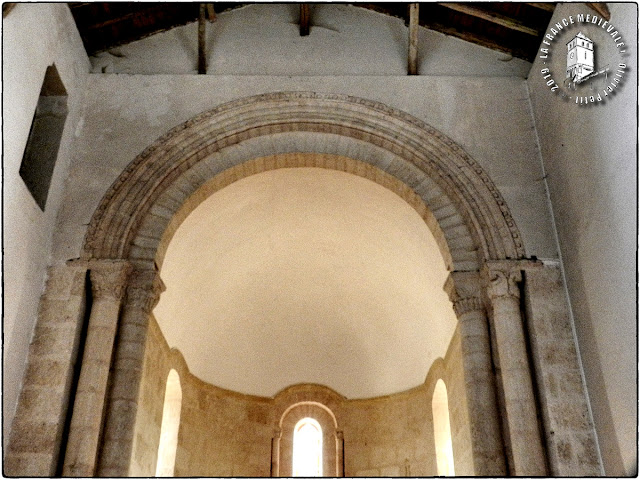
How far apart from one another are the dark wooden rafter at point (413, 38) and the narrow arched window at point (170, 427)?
5692mm

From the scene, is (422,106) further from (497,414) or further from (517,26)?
(497,414)

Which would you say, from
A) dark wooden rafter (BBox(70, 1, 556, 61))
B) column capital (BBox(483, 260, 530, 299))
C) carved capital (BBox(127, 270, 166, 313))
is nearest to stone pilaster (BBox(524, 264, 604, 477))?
column capital (BBox(483, 260, 530, 299))

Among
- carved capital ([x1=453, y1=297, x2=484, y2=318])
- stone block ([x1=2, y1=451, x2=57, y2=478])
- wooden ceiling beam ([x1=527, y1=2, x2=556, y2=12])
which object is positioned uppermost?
wooden ceiling beam ([x1=527, y1=2, x2=556, y2=12])

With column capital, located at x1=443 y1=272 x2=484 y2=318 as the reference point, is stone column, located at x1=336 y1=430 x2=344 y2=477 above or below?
below

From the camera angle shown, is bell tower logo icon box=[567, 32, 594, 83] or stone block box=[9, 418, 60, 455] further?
bell tower logo icon box=[567, 32, 594, 83]

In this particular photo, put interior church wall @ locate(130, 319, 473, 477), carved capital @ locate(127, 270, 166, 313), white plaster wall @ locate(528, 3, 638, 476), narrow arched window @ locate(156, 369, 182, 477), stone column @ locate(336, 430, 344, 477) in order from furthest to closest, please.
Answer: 1. stone column @ locate(336, 430, 344, 477)
2. interior church wall @ locate(130, 319, 473, 477)
3. narrow arched window @ locate(156, 369, 182, 477)
4. carved capital @ locate(127, 270, 166, 313)
5. white plaster wall @ locate(528, 3, 638, 476)

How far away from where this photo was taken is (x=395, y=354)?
11797mm

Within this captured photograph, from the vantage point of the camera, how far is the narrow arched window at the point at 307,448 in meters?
12.1

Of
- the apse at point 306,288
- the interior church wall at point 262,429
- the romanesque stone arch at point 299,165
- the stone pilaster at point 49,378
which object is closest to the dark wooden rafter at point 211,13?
the romanesque stone arch at point 299,165

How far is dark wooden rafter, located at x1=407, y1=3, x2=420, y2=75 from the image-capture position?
842cm

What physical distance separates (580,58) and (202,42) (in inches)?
176

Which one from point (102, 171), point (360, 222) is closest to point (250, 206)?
point (360, 222)

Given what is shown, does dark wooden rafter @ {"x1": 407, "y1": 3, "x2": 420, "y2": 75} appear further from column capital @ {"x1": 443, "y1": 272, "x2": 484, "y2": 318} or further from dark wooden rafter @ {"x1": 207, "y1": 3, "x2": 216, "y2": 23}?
column capital @ {"x1": 443, "y1": 272, "x2": 484, "y2": 318}

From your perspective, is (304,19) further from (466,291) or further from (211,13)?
(466,291)
